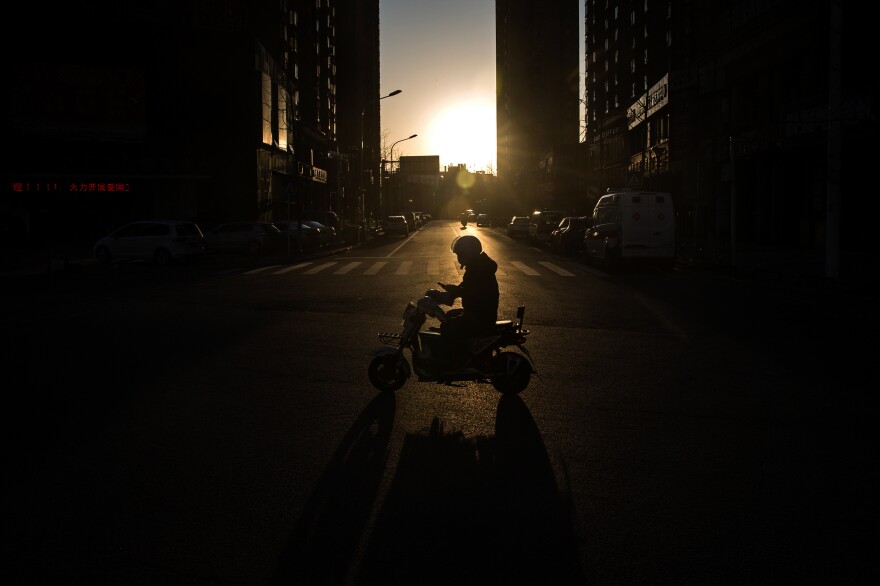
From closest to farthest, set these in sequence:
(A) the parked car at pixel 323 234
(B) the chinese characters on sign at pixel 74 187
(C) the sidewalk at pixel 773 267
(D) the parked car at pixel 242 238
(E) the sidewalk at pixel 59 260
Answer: (C) the sidewalk at pixel 773 267 < (E) the sidewalk at pixel 59 260 < (D) the parked car at pixel 242 238 < (A) the parked car at pixel 323 234 < (B) the chinese characters on sign at pixel 74 187

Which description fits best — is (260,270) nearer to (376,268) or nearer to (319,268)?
(319,268)

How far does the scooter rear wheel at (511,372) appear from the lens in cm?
713

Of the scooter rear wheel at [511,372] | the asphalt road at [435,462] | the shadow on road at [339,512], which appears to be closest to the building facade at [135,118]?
the asphalt road at [435,462]

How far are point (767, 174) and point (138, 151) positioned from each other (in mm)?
33183

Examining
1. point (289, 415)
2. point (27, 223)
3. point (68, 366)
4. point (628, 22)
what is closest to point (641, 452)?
point (289, 415)

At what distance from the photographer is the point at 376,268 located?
2444 centimetres

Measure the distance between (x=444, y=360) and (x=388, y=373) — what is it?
0.57 meters

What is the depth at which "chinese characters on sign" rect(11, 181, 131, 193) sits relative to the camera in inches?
1791

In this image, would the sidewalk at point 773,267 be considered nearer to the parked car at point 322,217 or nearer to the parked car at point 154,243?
the parked car at point 154,243

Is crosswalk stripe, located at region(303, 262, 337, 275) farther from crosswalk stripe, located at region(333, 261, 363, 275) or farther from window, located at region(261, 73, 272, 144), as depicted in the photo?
window, located at region(261, 73, 272, 144)

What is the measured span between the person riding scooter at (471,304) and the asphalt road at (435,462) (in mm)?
565

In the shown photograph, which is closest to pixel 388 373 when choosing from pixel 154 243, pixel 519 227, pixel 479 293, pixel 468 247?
pixel 479 293

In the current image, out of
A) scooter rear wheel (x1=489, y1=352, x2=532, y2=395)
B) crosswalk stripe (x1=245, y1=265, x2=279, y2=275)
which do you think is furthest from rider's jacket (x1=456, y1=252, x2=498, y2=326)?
crosswalk stripe (x1=245, y1=265, x2=279, y2=275)

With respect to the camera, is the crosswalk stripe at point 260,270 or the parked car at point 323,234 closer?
the crosswalk stripe at point 260,270
